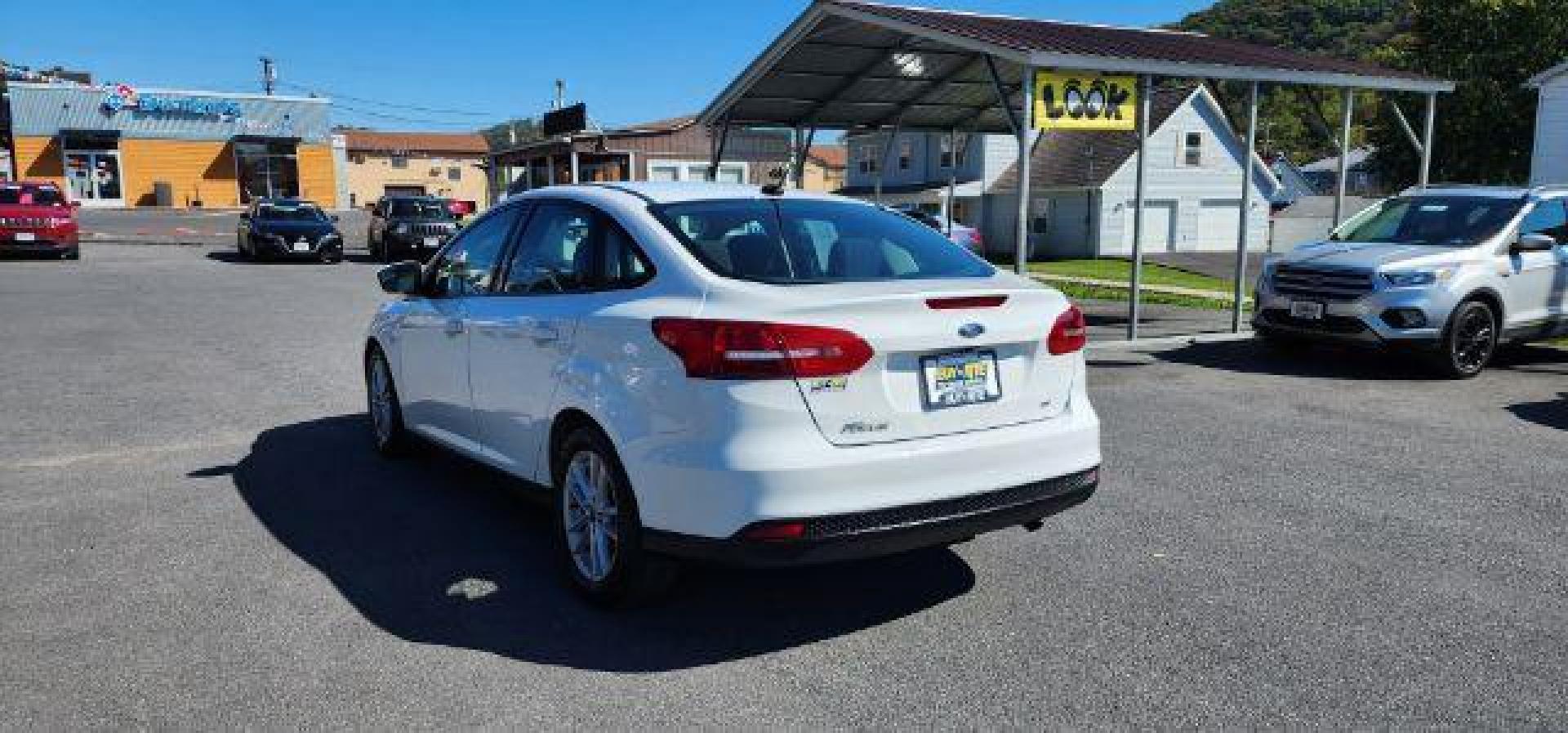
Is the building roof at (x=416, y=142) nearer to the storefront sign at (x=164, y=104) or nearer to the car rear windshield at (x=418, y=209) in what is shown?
the storefront sign at (x=164, y=104)

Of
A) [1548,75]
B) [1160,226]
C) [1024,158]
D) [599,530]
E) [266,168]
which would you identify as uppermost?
[1548,75]

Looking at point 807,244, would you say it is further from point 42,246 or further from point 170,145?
point 170,145

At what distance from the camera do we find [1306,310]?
9977 millimetres

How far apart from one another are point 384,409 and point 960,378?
410 centimetres

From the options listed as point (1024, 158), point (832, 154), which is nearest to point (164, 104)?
point (832, 154)

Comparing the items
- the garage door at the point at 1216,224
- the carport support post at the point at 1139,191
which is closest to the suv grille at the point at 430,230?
the carport support post at the point at 1139,191

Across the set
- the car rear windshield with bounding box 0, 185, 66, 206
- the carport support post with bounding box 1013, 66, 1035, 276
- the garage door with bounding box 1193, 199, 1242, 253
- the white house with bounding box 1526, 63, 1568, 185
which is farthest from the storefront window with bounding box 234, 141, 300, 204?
the carport support post with bounding box 1013, 66, 1035, 276

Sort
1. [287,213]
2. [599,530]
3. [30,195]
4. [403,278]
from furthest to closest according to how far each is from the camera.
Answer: [287,213], [30,195], [403,278], [599,530]

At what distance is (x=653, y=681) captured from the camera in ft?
11.9

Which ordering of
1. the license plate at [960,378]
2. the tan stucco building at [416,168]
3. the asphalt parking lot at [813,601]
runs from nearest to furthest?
the asphalt parking lot at [813,601] < the license plate at [960,378] < the tan stucco building at [416,168]

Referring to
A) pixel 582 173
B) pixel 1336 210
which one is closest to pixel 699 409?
pixel 1336 210

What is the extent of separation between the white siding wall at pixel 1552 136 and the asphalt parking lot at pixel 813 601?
2257 centimetres

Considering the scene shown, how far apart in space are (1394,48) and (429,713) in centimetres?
6588

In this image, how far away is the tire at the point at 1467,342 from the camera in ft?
31.2
